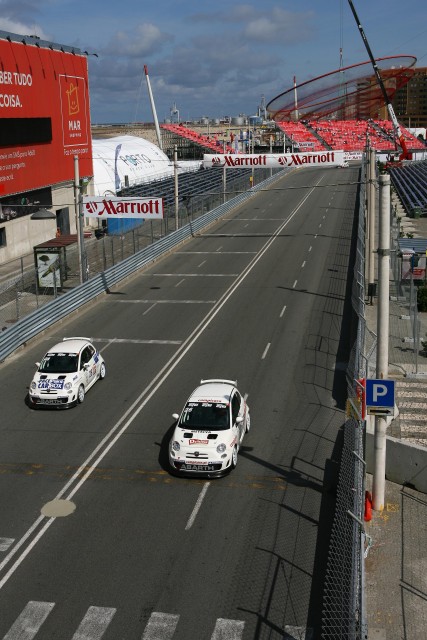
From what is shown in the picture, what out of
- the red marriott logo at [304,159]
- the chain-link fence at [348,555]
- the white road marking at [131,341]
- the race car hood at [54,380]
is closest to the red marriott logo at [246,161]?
the red marriott logo at [304,159]

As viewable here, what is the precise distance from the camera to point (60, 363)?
2077cm

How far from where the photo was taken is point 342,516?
13.1 meters

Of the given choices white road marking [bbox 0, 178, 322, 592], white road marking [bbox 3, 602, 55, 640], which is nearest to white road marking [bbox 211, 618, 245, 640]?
white road marking [bbox 3, 602, 55, 640]

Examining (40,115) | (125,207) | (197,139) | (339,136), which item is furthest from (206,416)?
(339,136)

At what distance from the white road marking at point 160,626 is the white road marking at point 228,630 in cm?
64

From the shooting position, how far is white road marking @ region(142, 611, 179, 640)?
10422 mm

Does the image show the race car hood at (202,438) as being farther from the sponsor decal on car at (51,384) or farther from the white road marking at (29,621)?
the sponsor decal on car at (51,384)

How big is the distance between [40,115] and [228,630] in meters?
45.5

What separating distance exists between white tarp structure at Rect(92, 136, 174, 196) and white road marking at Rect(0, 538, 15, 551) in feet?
184

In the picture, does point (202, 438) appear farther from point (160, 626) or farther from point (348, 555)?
point (160, 626)

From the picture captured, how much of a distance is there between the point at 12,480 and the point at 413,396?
37.5ft

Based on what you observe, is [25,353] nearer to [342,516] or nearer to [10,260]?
[342,516]

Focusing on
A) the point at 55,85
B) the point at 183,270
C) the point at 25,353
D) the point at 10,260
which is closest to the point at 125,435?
the point at 25,353

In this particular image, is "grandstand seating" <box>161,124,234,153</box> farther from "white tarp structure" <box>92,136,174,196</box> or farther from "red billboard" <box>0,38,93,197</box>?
"red billboard" <box>0,38,93,197</box>
